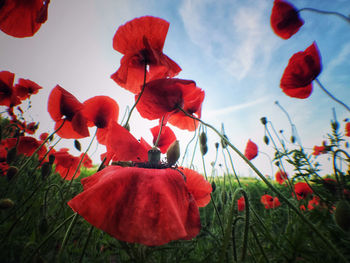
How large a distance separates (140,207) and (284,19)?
124 cm

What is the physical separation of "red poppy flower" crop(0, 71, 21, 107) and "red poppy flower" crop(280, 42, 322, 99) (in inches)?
70.8

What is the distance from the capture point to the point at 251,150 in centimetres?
184

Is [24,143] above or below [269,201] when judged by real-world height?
above

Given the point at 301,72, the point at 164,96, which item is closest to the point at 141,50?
the point at 164,96

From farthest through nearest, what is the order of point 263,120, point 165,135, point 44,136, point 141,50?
point 44,136 < point 263,120 < point 165,135 < point 141,50

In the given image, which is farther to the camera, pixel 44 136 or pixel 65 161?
pixel 44 136

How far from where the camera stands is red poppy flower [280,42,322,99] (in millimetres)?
810

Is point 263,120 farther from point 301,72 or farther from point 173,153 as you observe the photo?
point 173,153

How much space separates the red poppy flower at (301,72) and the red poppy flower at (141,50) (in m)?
0.61

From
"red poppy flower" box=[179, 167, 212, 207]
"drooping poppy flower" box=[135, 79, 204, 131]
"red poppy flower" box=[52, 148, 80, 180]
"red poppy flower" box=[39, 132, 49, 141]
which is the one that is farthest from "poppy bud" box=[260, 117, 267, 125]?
"red poppy flower" box=[39, 132, 49, 141]

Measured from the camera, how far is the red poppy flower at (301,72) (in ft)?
2.66

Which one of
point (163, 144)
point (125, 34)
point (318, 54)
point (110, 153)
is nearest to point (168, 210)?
point (110, 153)

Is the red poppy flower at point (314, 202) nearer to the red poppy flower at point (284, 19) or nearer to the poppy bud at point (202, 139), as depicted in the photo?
the poppy bud at point (202, 139)

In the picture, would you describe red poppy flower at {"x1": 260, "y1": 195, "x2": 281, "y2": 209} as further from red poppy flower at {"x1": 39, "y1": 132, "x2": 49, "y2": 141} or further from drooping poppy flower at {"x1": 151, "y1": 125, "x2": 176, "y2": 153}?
red poppy flower at {"x1": 39, "y1": 132, "x2": 49, "y2": 141}
